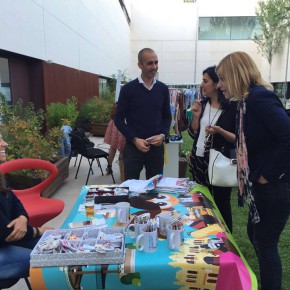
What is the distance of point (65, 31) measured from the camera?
8891 millimetres

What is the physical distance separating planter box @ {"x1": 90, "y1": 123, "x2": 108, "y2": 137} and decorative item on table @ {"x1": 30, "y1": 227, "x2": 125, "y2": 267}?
8.79 m

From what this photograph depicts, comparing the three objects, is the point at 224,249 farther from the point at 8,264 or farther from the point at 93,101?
the point at 93,101

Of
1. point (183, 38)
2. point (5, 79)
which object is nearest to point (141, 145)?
point (5, 79)

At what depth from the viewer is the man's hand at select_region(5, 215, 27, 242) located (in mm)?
1770

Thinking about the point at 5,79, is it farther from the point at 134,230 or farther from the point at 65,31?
the point at 134,230

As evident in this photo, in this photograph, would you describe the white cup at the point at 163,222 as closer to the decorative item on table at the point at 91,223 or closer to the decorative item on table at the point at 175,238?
the decorative item on table at the point at 175,238

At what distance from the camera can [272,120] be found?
153 centimetres

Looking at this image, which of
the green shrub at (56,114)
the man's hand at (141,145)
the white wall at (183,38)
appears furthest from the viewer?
the white wall at (183,38)

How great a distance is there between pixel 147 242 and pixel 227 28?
953 inches

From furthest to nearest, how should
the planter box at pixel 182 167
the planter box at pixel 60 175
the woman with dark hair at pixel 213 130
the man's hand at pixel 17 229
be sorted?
the planter box at pixel 182 167
the planter box at pixel 60 175
the woman with dark hair at pixel 213 130
the man's hand at pixel 17 229

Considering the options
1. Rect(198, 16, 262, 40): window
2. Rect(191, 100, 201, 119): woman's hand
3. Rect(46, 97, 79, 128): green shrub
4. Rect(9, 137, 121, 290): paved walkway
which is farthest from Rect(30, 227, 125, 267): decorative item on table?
Rect(198, 16, 262, 40): window

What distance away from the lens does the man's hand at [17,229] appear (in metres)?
1.77

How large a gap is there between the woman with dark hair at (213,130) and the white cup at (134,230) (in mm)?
1088

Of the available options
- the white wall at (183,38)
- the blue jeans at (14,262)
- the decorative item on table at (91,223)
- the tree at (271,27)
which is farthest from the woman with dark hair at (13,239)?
the tree at (271,27)
